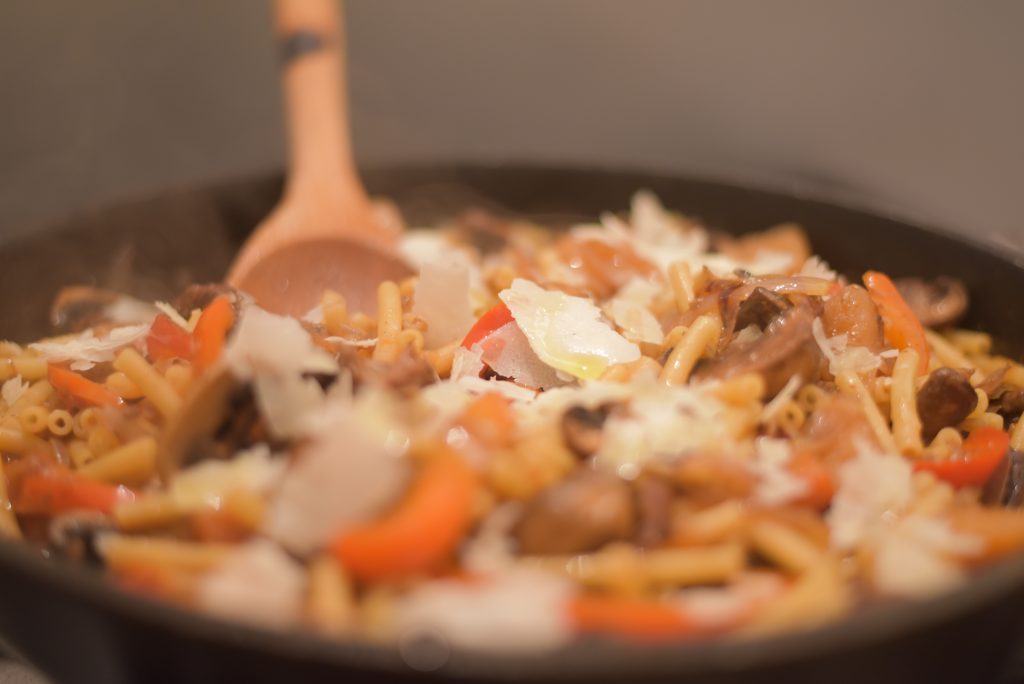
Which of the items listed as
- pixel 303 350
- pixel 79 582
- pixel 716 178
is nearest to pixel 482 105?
pixel 716 178

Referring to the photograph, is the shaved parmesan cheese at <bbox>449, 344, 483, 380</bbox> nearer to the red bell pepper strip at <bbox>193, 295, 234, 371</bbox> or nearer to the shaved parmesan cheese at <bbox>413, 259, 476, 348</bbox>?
the shaved parmesan cheese at <bbox>413, 259, 476, 348</bbox>

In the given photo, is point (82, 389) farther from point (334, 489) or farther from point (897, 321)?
point (897, 321)

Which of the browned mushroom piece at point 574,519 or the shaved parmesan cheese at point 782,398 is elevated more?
the shaved parmesan cheese at point 782,398

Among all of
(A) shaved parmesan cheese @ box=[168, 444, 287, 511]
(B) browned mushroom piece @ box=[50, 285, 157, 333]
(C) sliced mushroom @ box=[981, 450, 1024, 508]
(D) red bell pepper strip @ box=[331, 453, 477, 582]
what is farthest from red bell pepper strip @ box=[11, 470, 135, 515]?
(C) sliced mushroom @ box=[981, 450, 1024, 508]

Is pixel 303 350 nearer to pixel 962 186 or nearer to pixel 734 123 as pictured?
pixel 734 123

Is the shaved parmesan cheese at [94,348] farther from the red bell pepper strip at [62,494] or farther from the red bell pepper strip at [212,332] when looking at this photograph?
the red bell pepper strip at [62,494]

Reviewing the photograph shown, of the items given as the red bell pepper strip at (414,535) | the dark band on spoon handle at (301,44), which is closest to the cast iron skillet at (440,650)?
the red bell pepper strip at (414,535)
